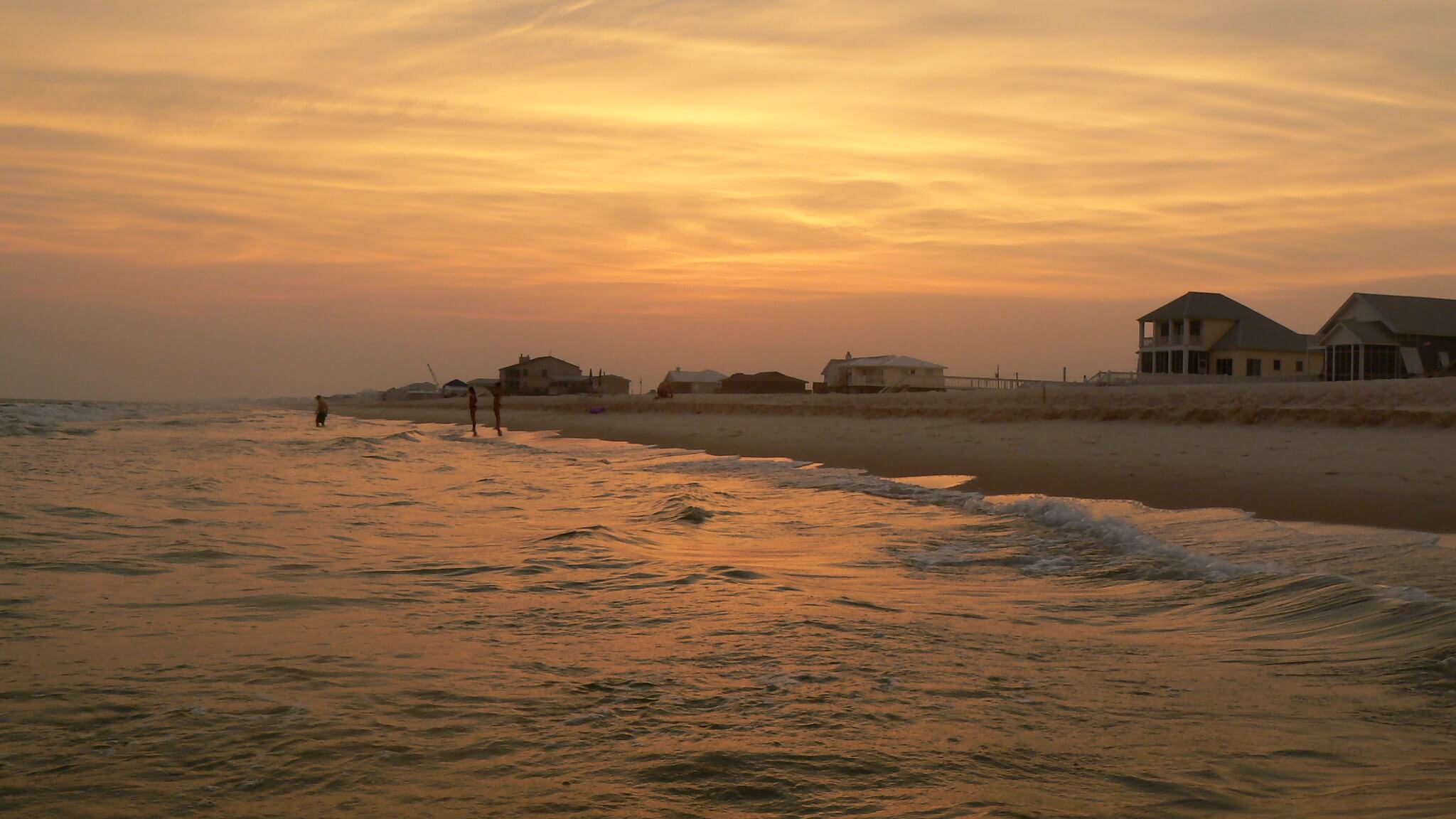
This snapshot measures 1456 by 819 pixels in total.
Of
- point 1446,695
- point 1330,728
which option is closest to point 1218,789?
point 1330,728

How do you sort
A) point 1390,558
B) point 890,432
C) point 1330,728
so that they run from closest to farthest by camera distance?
point 1330,728 < point 1390,558 < point 890,432

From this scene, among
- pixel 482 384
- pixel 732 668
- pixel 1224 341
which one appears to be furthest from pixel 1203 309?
pixel 482 384

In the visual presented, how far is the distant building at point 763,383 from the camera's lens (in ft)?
253

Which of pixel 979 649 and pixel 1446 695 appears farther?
pixel 979 649

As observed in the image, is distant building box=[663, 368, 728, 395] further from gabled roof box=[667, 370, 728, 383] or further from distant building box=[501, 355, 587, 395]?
distant building box=[501, 355, 587, 395]

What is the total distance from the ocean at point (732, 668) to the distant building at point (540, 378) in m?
92.6

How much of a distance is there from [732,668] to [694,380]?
83051 mm

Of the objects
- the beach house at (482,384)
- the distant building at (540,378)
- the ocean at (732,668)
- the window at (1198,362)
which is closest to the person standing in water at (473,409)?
the ocean at (732,668)

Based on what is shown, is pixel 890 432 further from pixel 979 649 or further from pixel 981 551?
pixel 979 649

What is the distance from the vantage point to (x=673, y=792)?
3520 mm

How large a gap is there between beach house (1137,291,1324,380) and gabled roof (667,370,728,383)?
41.9m

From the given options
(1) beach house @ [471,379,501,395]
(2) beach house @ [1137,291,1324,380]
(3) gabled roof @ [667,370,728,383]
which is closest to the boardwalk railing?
(2) beach house @ [1137,291,1324,380]

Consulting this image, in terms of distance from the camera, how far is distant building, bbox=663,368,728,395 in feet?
284

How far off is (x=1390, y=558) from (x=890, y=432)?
715 inches
